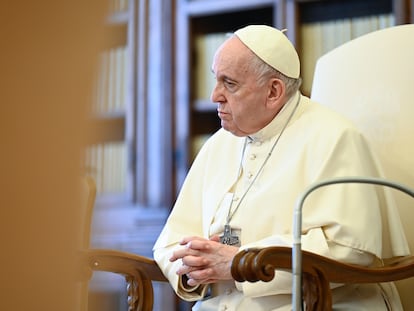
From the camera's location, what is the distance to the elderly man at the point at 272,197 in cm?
213

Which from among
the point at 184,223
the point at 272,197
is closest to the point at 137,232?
the point at 184,223

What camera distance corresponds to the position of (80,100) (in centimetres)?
38

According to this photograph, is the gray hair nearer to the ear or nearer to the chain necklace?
the ear

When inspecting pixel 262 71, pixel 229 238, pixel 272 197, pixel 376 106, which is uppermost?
pixel 262 71

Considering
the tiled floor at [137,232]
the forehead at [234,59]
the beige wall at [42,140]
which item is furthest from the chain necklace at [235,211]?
the beige wall at [42,140]

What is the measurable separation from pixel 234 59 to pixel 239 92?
11 centimetres

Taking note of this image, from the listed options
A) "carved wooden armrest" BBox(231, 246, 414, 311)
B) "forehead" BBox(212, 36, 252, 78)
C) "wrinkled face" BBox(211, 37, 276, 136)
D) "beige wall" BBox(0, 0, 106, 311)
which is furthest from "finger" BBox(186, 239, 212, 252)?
"beige wall" BBox(0, 0, 106, 311)

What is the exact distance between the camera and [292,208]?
90.0 inches

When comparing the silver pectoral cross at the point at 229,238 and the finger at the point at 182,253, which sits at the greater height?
the silver pectoral cross at the point at 229,238

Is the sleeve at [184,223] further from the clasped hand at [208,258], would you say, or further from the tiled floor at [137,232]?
the tiled floor at [137,232]

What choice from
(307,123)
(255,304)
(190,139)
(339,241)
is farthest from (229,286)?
(190,139)

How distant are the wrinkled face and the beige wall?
2025mm

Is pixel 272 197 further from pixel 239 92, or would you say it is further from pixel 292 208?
pixel 239 92

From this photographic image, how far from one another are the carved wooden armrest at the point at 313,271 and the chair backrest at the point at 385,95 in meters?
0.43
